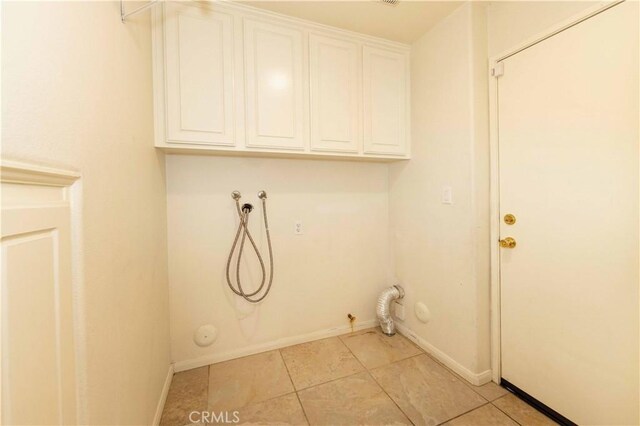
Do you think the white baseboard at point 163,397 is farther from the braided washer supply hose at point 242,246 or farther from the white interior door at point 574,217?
the white interior door at point 574,217

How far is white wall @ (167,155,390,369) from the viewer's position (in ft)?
5.98

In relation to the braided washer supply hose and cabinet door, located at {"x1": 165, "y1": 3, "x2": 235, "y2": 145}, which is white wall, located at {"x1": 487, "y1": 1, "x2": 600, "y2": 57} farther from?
the braided washer supply hose

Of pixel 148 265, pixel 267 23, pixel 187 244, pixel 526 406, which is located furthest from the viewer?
pixel 187 244

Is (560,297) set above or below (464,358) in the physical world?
above

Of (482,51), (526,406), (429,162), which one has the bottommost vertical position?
(526,406)

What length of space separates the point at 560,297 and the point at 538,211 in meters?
0.47

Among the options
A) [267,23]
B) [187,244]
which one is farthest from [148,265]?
[267,23]

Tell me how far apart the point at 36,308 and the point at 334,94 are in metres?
1.87

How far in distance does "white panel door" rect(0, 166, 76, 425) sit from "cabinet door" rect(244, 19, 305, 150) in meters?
1.19

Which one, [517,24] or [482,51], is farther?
[482,51]

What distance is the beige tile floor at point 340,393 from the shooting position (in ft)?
4.63

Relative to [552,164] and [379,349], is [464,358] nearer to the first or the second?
[379,349]

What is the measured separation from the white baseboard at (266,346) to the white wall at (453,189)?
57 centimetres

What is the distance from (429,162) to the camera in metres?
1.93
